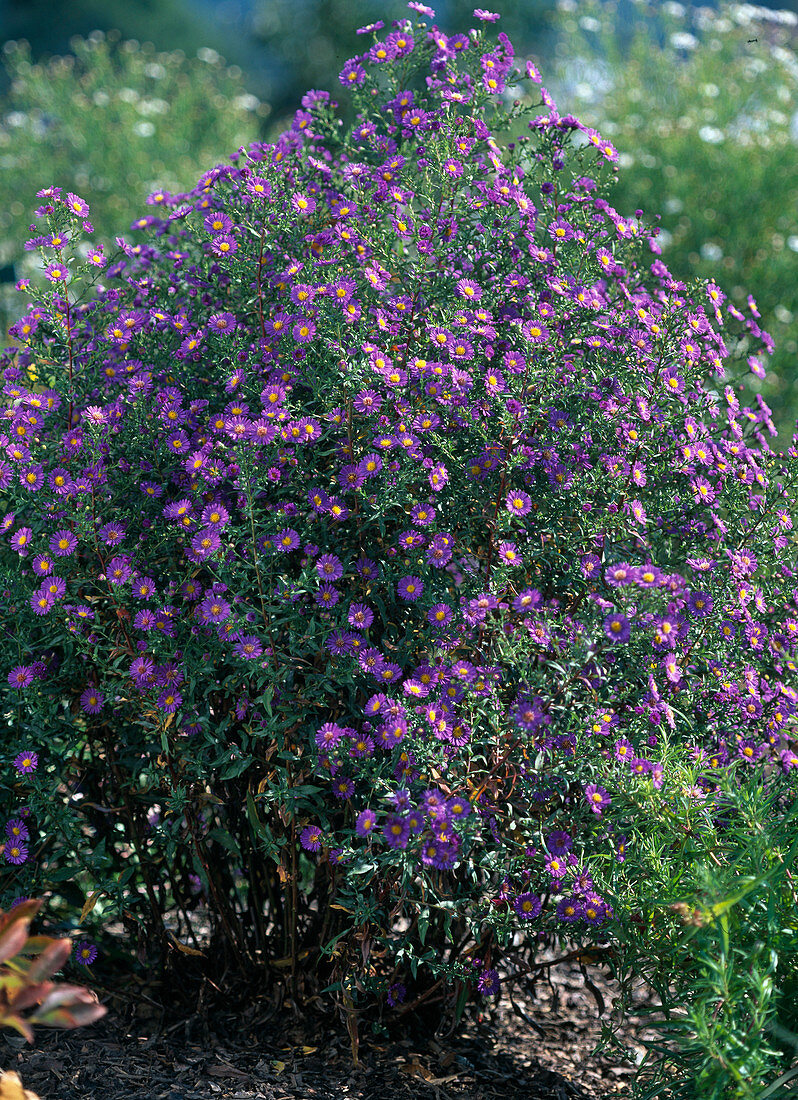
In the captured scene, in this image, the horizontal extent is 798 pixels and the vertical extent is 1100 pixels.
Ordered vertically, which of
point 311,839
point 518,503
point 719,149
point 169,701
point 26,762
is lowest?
point 26,762

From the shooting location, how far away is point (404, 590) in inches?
90.9

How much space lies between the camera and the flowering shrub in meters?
2.24

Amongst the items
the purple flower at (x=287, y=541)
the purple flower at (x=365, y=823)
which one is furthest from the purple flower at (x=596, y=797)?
the purple flower at (x=287, y=541)

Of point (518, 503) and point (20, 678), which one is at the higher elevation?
point (518, 503)

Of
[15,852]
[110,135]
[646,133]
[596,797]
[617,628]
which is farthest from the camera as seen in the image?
[110,135]

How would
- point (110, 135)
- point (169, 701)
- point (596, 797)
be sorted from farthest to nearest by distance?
1. point (110, 135)
2. point (169, 701)
3. point (596, 797)

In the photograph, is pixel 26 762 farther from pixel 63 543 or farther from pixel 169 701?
pixel 63 543

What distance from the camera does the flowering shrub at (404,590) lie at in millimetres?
2236

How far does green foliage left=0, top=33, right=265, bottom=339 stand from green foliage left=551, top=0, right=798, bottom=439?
12.1ft

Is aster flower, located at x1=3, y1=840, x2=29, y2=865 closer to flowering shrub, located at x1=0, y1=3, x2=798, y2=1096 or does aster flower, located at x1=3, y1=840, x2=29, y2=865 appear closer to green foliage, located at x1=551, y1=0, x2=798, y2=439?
flowering shrub, located at x1=0, y1=3, x2=798, y2=1096

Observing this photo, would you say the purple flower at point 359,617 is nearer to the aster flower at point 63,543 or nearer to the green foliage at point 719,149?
the aster flower at point 63,543

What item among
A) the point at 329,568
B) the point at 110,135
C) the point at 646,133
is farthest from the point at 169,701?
the point at 110,135

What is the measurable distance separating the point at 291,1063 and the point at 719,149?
697 cm

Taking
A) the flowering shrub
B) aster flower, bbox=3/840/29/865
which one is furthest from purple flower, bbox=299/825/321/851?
aster flower, bbox=3/840/29/865
